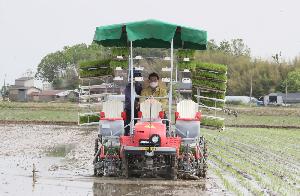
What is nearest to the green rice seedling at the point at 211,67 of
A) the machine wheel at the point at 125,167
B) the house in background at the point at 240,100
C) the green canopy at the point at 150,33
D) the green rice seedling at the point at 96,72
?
the green canopy at the point at 150,33

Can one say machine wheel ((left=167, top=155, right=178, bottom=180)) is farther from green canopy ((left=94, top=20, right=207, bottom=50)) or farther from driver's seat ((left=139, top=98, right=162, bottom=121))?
green canopy ((left=94, top=20, right=207, bottom=50))

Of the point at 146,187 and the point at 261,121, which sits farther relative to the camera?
the point at 261,121

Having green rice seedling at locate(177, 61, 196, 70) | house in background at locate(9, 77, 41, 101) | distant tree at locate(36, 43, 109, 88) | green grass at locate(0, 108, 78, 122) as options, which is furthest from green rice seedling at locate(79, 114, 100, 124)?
house in background at locate(9, 77, 41, 101)

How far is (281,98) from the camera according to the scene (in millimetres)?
98250

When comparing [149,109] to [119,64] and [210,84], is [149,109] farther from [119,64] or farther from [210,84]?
[210,84]

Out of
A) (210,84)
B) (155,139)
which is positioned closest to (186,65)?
(210,84)

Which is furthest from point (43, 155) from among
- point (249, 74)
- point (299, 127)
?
point (249, 74)

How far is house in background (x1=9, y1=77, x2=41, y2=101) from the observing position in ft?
411

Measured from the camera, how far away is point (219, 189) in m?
11.3

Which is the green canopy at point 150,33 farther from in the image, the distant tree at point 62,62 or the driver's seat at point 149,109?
the distant tree at point 62,62

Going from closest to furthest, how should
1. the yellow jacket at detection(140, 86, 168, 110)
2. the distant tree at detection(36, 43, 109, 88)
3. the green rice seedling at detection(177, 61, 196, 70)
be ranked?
1. the yellow jacket at detection(140, 86, 168, 110)
2. the green rice seedling at detection(177, 61, 196, 70)
3. the distant tree at detection(36, 43, 109, 88)

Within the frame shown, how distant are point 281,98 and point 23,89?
52.0 meters

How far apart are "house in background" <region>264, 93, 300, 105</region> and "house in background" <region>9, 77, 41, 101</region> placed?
4748 centimetres

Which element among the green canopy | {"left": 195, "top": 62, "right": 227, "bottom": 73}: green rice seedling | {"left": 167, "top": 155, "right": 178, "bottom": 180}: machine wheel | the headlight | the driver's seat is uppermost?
the green canopy
